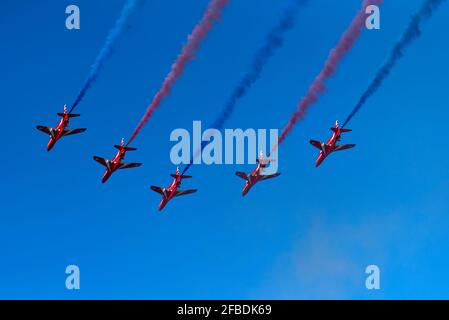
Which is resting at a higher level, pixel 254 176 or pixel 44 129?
pixel 44 129

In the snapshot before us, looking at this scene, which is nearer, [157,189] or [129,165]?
[129,165]

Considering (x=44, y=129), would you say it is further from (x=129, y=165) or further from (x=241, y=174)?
(x=241, y=174)

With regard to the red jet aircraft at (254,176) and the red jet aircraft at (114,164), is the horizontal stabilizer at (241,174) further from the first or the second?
the red jet aircraft at (114,164)

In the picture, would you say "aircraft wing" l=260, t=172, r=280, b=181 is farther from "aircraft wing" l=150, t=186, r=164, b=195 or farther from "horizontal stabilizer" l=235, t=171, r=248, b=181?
"aircraft wing" l=150, t=186, r=164, b=195

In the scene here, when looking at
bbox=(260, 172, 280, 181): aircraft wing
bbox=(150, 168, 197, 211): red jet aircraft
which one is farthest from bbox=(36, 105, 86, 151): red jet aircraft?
bbox=(260, 172, 280, 181): aircraft wing

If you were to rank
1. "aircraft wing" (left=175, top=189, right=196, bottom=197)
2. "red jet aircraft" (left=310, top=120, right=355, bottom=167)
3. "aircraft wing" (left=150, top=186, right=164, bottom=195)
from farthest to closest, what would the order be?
1. "aircraft wing" (left=150, top=186, right=164, bottom=195)
2. "aircraft wing" (left=175, top=189, right=196, bottom=197)
3. "red jet aircraft" (left=310, top=120, right=355, bottom=167)

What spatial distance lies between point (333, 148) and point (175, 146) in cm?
1088

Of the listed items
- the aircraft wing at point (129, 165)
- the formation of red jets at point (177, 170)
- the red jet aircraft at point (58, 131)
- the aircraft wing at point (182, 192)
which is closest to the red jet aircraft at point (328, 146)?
the formation of red jets at point (177, 170)

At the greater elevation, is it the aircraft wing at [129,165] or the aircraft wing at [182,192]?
the aircraft wing at [129,165]

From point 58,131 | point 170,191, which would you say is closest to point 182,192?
point 170,191

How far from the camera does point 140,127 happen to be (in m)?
34.4

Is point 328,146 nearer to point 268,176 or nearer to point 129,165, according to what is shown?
point 268,176
